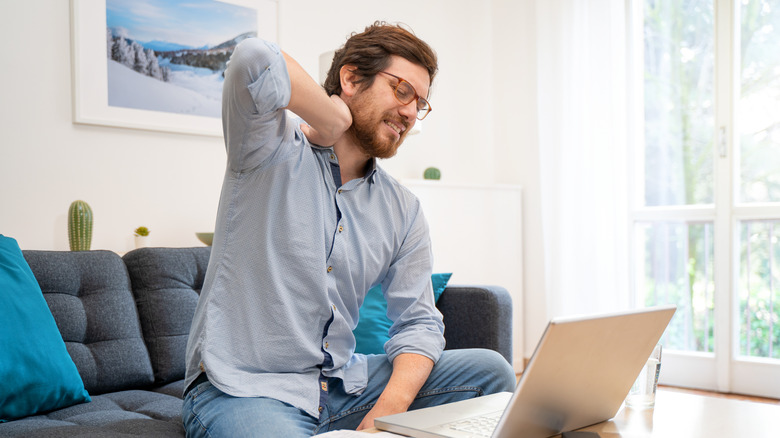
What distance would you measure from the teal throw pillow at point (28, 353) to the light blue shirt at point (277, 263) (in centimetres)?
52

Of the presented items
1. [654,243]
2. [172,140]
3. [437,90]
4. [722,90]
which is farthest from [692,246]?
[172,140]

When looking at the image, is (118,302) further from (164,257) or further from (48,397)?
(48,397)

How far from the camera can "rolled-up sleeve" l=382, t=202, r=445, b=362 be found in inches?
53.9

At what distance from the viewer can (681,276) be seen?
3.53 metres

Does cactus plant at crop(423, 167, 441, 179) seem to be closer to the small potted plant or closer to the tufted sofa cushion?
the small potted plant

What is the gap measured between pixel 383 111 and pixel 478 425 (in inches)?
28.1

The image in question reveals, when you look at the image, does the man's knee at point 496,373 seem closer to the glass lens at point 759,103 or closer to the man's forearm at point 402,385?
the man's forearm at point 402,385

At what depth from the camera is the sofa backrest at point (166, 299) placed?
1.87 metres

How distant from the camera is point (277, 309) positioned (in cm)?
120

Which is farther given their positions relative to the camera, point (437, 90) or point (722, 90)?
point (437, 90)

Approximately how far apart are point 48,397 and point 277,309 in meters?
0.71

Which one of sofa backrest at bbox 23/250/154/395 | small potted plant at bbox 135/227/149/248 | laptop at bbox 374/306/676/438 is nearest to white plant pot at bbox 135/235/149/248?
small potted plant at bbox 135/227/149/248

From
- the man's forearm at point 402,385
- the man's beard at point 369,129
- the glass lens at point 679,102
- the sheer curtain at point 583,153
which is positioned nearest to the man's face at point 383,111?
the man's beard at point 369,129

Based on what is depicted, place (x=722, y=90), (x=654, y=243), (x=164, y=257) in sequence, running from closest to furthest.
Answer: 1. (x=164, y=257)
2. (x=722, y=90)
3. (x=654, y=243)
